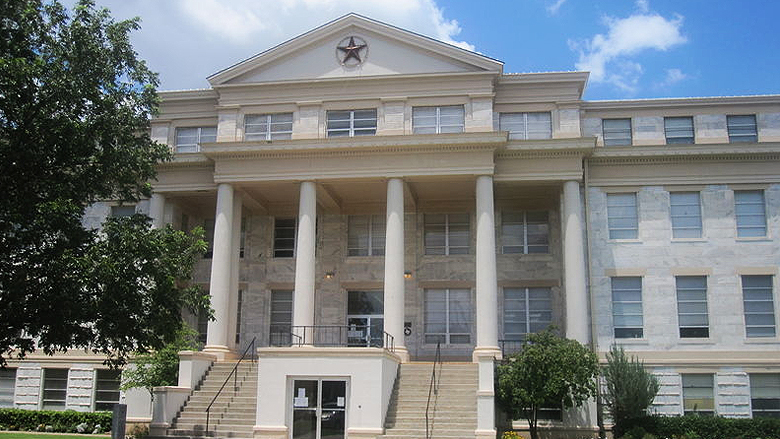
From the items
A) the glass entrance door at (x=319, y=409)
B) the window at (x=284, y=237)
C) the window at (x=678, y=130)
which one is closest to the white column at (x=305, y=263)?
the glass entrance door at (x=319, y=409)

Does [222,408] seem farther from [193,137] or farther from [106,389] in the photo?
[193,137]

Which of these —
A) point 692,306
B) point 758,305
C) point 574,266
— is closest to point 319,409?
point 574,266

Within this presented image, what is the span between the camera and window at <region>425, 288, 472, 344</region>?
1257 inches

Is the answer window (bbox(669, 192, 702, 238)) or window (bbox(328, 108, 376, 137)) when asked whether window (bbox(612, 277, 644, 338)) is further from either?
window (bbox(328, 108, 376, 137))

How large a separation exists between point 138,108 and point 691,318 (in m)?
21.4

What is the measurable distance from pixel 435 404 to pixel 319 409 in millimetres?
3838

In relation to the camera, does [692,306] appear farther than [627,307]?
No

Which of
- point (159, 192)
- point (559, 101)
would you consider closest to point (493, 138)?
point (559, 101)

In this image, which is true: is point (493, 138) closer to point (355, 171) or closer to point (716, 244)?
point (355, 171)

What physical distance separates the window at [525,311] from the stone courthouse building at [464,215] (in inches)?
3.5

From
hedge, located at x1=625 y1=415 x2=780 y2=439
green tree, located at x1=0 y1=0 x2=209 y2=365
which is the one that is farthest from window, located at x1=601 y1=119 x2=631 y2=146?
green tree, located at x1=0 y1=0 x2=209 y2=365

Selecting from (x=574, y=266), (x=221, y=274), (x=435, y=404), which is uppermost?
(x=574, y=266)

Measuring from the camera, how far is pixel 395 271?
28.2m

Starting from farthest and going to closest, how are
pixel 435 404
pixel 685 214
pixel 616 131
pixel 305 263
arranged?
pixel 616 131, pixel 685 214, pixel 305 263, pixel 435 404
